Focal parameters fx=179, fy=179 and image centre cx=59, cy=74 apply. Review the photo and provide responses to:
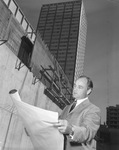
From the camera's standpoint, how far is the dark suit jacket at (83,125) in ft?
4.08

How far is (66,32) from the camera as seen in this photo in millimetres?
114125

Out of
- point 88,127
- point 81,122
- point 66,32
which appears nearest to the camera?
point 88,127

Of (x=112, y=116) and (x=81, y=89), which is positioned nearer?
(x=81, y=89)

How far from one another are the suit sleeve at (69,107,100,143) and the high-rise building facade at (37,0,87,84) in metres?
103

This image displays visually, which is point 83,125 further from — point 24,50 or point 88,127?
point 24,50

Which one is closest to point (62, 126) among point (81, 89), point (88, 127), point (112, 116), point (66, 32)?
point (88, 127)

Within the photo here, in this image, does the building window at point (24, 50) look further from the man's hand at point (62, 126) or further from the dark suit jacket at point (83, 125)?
the man's hand at point (62, 126)

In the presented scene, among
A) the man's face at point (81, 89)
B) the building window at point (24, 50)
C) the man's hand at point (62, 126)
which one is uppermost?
the building window at point (24, 50)

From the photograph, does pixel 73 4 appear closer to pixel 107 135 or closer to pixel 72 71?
pixel 72 71

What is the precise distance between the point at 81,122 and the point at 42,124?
0.43 metres

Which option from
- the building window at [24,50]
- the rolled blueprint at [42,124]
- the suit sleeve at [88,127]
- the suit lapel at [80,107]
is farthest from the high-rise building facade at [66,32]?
the rolled blueprint at [42,124]

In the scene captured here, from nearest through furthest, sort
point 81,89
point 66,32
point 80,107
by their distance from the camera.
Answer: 1. point 80,107
2. point 81,89
3. point 66,32

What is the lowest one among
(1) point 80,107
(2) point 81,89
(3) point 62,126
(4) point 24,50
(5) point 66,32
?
A: (3) point 62,126

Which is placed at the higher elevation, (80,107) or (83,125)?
(80,107)
